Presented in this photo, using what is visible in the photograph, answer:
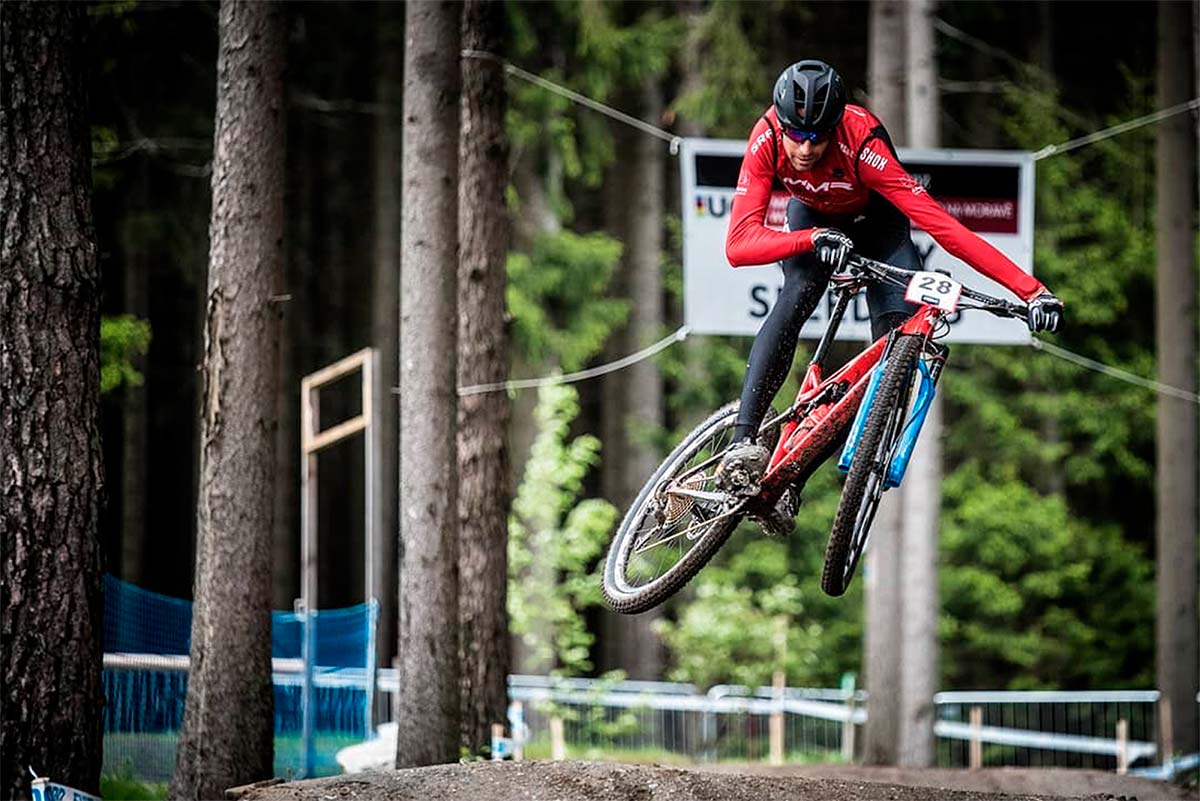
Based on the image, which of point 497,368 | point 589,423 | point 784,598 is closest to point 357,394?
point 589,423

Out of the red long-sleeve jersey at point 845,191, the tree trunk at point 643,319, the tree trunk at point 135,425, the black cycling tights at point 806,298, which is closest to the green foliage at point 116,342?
the black cycling tights at point 806,298

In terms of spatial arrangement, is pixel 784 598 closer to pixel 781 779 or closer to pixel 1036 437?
pixel 1036 437

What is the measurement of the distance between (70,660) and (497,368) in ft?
15.5

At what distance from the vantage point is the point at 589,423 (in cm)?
3453

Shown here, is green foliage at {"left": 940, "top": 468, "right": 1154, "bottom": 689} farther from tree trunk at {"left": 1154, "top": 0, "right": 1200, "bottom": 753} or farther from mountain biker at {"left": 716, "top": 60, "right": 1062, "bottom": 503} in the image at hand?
mountain biker at {"left": 716, "top": 60, "right": 1062, "bottom": 503}

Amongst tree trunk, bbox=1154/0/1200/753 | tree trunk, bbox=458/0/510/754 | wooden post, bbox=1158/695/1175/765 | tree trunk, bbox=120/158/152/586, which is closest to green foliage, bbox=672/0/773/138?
tree trunk, bbox=1154/0/1200/753

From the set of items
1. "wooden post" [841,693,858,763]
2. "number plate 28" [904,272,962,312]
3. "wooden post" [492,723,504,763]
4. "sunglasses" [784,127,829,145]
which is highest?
"sunglasses" [784,127,829,145]

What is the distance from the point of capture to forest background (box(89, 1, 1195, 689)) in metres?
23.5

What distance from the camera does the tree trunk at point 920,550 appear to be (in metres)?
16.2

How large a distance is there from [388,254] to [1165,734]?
13.4m

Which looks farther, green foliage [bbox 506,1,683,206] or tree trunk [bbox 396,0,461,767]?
green foliage [bbox 506,1,683,206]

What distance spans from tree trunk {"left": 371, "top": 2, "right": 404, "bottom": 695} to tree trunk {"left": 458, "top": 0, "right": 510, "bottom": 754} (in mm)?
10427

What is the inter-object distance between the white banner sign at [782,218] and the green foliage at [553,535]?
24.5 ft

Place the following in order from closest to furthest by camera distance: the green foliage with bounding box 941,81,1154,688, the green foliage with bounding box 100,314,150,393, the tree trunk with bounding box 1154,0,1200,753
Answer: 1. the green foliage with bounding box 100,314,150,393
2. the tree trunk with bounding box 1154,0,1200,753
3. the green foliage with bounding box 941,81,1154,688
